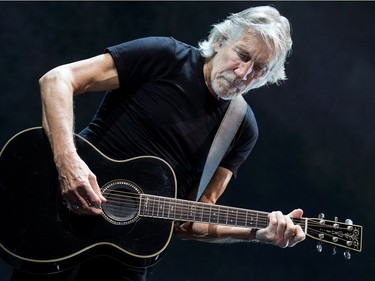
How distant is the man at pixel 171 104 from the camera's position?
185 cm

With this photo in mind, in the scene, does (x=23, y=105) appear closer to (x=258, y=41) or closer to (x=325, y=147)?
(x=258, y=41)

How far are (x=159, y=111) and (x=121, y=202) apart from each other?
0.42m

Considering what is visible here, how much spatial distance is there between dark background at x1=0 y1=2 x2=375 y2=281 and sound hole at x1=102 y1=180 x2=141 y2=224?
4.78 ft

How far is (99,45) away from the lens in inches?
134

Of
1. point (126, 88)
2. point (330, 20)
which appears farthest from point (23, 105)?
point (330, 20)

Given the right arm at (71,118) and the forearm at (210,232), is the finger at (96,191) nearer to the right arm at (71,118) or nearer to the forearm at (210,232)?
the right arm at (71,118)

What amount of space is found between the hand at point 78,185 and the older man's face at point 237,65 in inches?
29.6

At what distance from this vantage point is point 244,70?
7.41ft

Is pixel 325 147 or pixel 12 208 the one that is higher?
pixel 325 147

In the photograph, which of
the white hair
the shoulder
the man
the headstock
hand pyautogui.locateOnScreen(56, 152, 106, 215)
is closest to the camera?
hand pyautogui.locateOnScreen(56, 152, 106, 215)

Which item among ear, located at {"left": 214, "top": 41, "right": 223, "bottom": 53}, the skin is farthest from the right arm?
ear, located at {"left": 214, "top": 41, "right": 223, "bottom": 53}

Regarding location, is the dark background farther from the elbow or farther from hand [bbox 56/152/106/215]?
hand [bbox 56/152/106/215]

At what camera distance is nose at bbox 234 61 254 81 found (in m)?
2.25

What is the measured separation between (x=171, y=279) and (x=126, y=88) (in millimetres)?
1626
